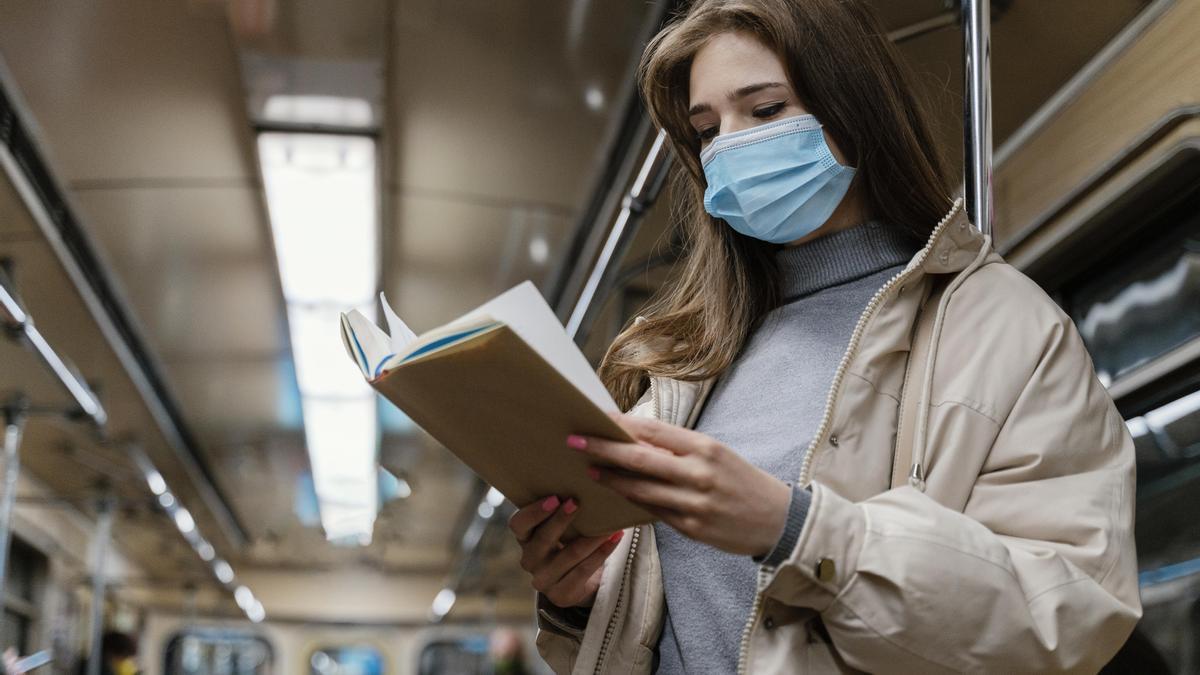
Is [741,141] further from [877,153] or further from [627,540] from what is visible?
[627,540]

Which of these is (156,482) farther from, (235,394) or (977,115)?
(977,115)

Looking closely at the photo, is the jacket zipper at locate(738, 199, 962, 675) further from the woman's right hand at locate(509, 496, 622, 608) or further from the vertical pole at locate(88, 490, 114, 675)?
the vertical pole at locate(88, 490, 114, 675)

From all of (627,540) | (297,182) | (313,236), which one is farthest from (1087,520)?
(313,236)

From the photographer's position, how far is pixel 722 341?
1854mm

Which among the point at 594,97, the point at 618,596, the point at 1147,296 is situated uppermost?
the point at 594,97

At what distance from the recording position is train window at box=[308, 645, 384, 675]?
1875 cm

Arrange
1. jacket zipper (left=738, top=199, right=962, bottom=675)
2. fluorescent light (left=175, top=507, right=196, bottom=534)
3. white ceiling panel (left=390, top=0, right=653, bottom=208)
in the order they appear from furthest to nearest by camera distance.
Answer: fluorescent light (left=175, top=507, right=196, bottom=534)
white ceiling panel (left=390, top=0, right=653, bottom=208)
jacket zipper (left=738, top=199, right=962, bottom=675)

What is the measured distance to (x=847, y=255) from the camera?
1.81 meters

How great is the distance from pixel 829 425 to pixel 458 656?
62.1ft

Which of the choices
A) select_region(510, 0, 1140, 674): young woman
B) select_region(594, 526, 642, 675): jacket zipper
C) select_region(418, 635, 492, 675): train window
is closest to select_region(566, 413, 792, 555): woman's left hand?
select_region(510, 0, 1140, 674): young woman

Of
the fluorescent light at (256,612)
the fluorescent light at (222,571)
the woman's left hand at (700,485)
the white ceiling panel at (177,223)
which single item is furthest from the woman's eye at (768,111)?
the fluorescent light at (256,612)


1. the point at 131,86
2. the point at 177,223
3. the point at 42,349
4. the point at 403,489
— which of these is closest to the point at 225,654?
the point at 403,489

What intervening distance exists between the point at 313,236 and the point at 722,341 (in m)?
4.63

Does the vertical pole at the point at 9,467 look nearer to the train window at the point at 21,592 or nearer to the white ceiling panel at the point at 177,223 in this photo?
the white ceiling panel at the point at 177,223
